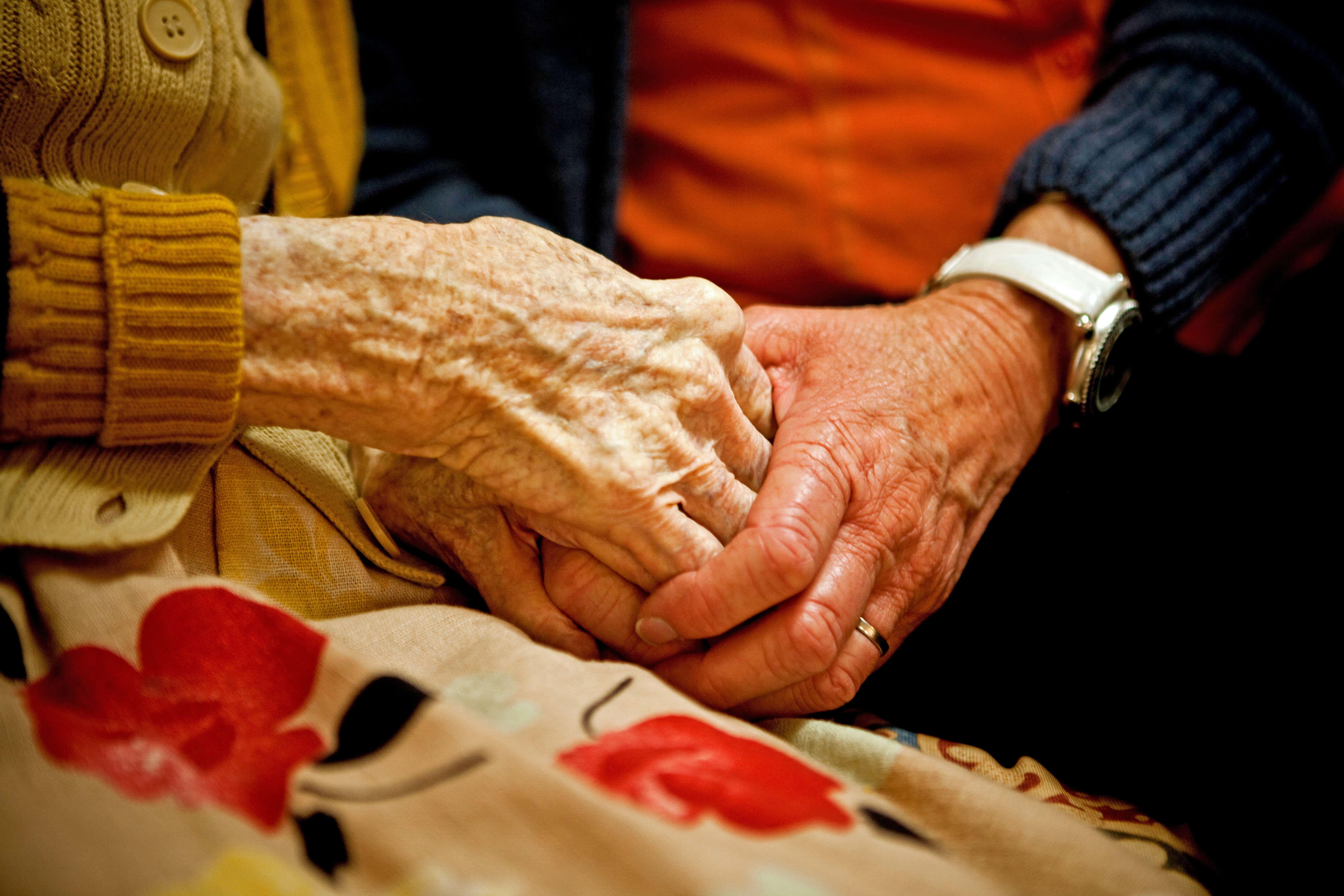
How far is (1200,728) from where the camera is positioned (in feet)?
1.99

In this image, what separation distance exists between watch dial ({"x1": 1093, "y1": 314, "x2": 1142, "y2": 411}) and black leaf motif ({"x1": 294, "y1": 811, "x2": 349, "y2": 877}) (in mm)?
808

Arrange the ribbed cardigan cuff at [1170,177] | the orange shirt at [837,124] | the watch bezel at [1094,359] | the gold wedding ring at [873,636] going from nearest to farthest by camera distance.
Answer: the gold wedding ring at [873,636]
the watch bezel at [1094,359]
the ribbed cardigan cuff at [1170,177]
the orange shirt at [837,124]

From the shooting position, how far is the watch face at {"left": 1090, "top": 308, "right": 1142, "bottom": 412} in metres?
0.87

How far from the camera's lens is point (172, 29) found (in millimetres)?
625

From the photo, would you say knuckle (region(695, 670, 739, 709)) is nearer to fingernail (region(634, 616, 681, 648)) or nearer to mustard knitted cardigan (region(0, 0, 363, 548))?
fingernail (region(634, 616, 681, 648))

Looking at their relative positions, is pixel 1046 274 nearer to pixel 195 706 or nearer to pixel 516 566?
pixel 516 566

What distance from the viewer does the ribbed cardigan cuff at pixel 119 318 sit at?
502 millimetres

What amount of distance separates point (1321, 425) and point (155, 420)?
875 mm

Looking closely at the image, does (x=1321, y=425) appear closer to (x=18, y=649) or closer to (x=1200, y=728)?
(x=1200, y=728)

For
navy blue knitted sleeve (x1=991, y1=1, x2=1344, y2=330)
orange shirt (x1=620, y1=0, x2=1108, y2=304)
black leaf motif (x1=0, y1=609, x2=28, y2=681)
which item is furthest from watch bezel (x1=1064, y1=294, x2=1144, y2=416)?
black leaf motif (x1=0, y1=609, x2=28, y2=681)

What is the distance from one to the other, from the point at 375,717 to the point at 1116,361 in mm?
826

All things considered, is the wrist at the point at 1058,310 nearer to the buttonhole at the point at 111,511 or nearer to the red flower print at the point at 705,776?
the red flower print at the point at 705,776

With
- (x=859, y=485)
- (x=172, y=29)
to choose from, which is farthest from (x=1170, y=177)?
(x=172, y=29)

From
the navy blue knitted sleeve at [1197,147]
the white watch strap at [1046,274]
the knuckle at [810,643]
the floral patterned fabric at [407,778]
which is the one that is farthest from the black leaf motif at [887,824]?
the navy blue knitted sleeve at [1197,147]
